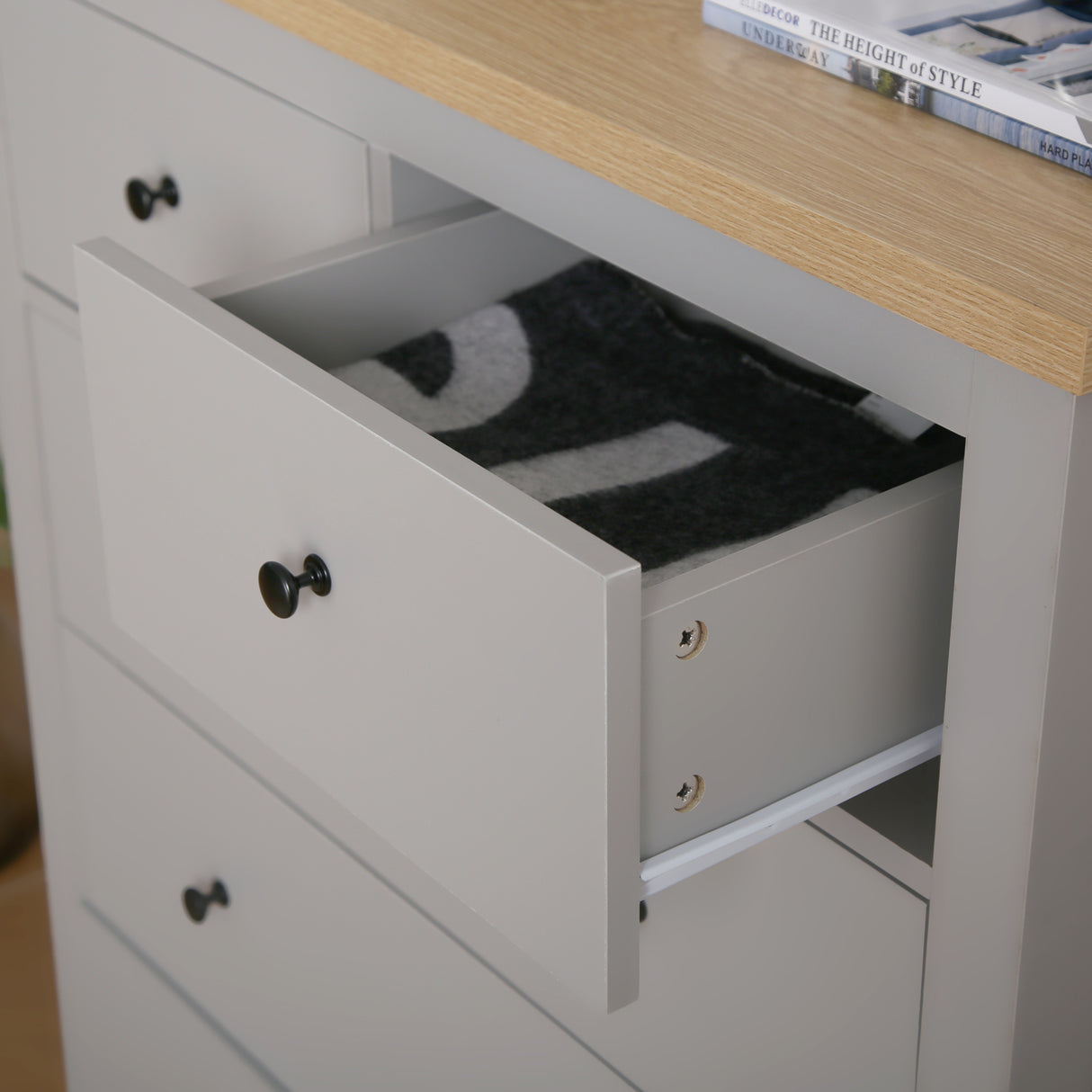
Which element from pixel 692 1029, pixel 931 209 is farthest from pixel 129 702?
pixel 931 209

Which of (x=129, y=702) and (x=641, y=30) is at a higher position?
(x=641, y=30)

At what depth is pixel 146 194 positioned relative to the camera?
2.91ft

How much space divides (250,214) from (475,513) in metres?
0.42

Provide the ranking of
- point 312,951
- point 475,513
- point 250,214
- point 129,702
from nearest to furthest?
point 475,513, point 250,214, point 312,951, point 129,702

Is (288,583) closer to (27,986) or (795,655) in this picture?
(795,655)

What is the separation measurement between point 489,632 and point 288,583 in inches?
4.0

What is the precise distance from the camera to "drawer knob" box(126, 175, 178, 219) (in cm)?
88

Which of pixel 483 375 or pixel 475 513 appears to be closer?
pixel 475 513

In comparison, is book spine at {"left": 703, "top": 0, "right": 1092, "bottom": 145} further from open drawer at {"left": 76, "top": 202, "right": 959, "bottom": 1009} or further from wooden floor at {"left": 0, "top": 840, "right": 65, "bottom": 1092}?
wooden floor at {"left": 0, "top": 840, "right": 65, "bottom": 1092}

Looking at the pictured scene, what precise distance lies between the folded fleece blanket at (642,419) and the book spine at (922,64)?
17cm

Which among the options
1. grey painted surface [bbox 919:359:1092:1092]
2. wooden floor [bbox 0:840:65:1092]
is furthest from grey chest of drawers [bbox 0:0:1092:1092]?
wooden floor [bbox 0:840:65:1092]

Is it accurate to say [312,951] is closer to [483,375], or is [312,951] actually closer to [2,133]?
[483,375]

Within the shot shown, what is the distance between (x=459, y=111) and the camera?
63 cm

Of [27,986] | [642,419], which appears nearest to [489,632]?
[642,419]
